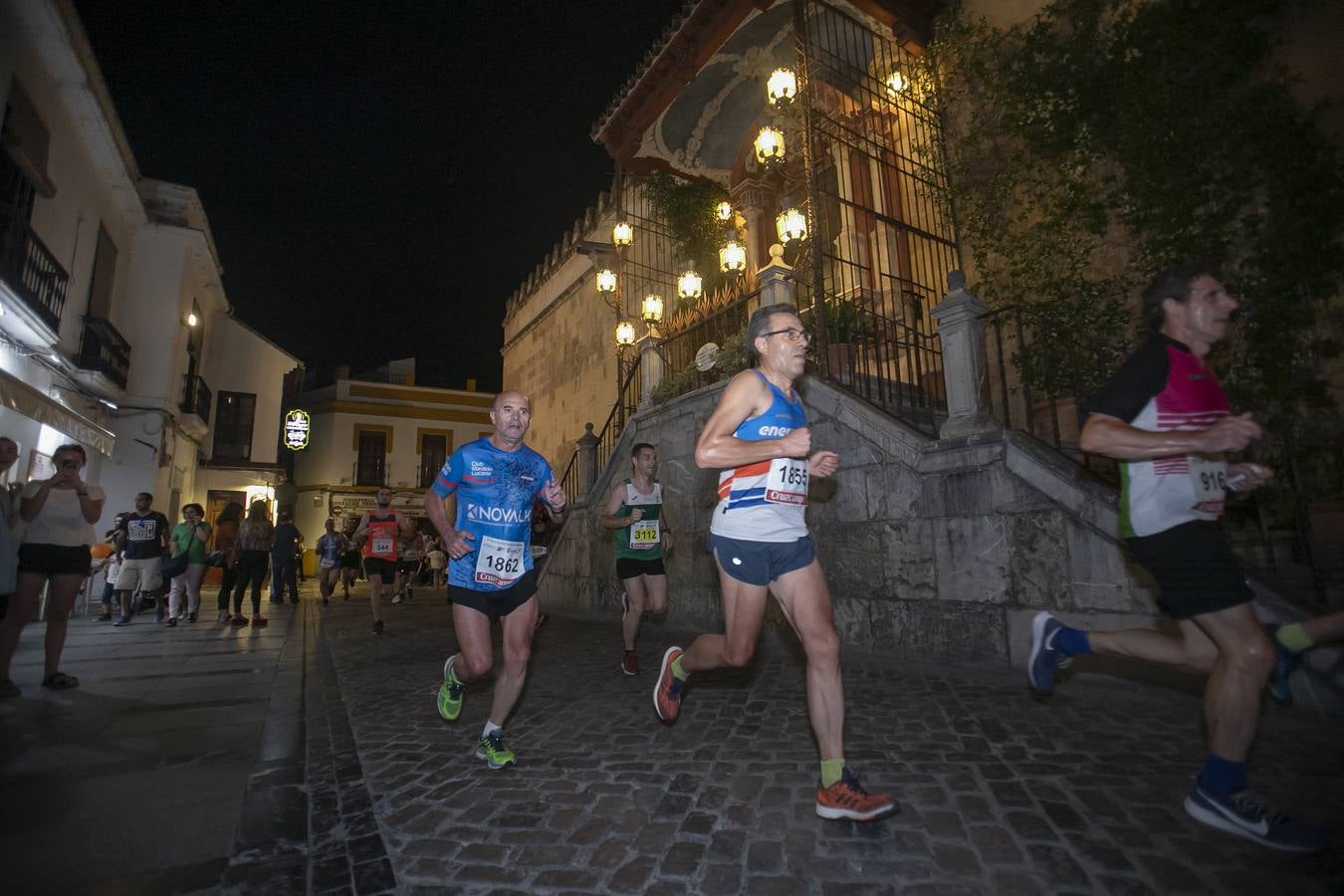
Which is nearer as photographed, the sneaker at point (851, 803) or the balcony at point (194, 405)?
the sneaker at point (851, 803)

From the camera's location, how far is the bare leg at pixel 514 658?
Result: 3.23 metres

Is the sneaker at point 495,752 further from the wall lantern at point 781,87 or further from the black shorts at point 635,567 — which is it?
the wall lantern at point 781,87

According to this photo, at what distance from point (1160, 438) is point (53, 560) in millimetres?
7166

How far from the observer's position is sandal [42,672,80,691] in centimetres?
504

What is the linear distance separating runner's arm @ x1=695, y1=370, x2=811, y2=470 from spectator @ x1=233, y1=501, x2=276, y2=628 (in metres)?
9.50

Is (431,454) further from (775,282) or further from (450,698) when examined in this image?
(450,698)

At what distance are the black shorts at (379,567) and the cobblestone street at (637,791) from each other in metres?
3.72

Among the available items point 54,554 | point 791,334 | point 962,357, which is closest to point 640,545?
point 791,334

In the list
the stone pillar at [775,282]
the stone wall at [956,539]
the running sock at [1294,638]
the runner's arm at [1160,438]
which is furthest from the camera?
the stone pillar at [775,282]

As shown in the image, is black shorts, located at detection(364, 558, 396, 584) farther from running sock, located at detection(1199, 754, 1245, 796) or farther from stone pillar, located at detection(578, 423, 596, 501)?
running sock, located at detection(1199, 754, 1245, 796)

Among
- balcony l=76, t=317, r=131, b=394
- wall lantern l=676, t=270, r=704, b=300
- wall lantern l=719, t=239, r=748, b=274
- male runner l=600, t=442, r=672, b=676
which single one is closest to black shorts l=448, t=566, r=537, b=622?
male runner l=600, t=442, r=672, b=676

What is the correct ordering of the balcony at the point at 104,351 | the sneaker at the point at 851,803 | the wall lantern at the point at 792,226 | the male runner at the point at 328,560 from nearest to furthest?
the sneaker at the point at 851,803
the wall lantern at the point at 792,226
the balcony at the point at 104,351
the male runner at the point at 328,560

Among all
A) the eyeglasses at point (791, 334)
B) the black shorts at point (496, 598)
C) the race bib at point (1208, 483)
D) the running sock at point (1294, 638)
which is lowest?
the running sock at point (1294, 638)

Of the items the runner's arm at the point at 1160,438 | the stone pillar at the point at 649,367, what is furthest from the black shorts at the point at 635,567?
the stone pillar at the point at 649,367
